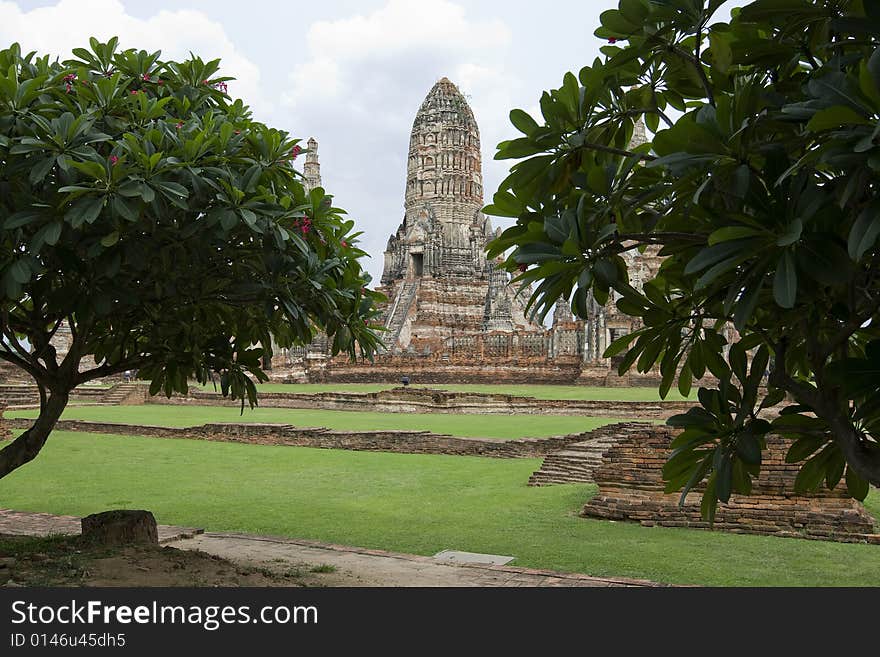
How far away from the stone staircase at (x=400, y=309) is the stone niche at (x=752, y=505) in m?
34.5

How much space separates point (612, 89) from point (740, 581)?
480 centimetres

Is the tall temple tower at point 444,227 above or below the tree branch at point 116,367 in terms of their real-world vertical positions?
above

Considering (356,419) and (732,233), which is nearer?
(732,233)

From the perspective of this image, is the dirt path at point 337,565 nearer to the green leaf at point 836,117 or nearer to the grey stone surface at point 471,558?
the grey stone surface at point 471,558

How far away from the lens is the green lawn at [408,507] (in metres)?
7.43

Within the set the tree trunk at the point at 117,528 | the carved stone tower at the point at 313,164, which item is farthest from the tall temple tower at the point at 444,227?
the tree trunk at the point at 117,528

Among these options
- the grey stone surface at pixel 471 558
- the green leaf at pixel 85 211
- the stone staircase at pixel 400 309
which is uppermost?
the stone staircase at pixel 400 309

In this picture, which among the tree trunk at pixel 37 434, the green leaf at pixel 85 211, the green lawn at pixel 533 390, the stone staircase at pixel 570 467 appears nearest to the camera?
the green leaf at pixel 85 211

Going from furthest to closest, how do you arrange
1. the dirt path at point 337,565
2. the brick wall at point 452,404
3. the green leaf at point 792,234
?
the brick wall at point 452,404 < the dirt path at point 337,565 < the green leaf at point 792,234

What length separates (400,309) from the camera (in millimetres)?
48594

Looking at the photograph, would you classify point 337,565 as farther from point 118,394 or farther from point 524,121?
point 118,394

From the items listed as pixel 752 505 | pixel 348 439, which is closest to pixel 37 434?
pixel 752 505

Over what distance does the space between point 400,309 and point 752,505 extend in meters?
40.0

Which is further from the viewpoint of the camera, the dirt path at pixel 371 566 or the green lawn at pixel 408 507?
the green lawn at pixel 408 507
